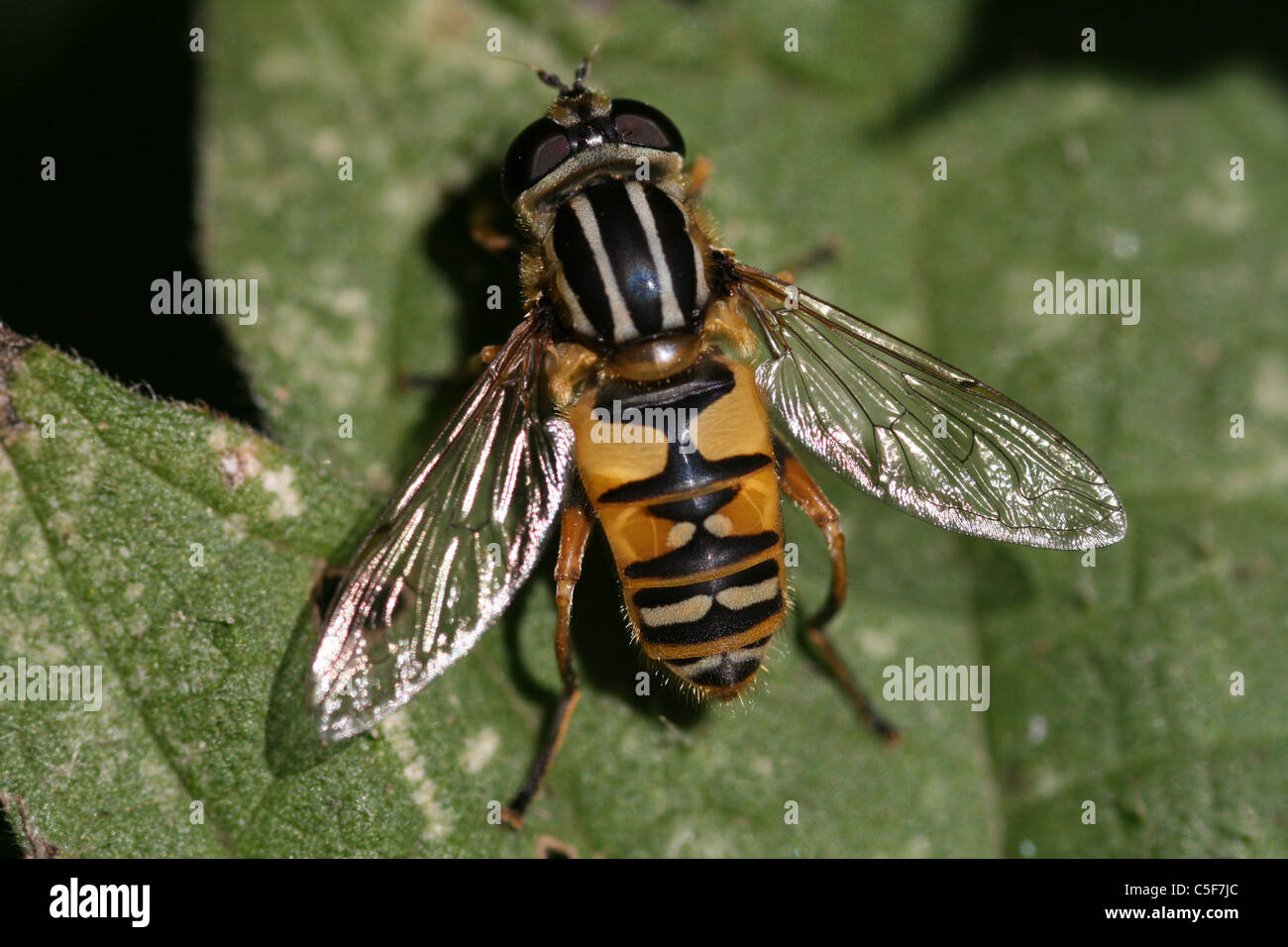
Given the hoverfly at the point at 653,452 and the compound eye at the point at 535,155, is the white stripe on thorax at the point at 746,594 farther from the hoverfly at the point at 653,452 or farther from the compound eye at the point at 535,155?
the compound eye at the point at 535,155

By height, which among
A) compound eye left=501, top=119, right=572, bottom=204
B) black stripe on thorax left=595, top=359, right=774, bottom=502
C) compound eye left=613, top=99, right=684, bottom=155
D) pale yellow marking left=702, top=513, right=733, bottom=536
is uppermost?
compound eye left=613, top=99, right=684, bottom=155

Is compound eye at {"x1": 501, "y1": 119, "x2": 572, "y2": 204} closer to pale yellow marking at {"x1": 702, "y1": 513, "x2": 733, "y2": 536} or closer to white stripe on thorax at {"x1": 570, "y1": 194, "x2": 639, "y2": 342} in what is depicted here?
white stripe on thorax at {"x1": 570, "y1": 194, "x2": 639, "y2": 342}

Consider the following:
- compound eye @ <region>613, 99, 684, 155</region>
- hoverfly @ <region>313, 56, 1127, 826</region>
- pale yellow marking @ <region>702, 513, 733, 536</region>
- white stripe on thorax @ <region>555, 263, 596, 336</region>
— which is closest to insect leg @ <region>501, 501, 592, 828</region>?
hoverfly @ <region>313, 56, 1127, 826</region>

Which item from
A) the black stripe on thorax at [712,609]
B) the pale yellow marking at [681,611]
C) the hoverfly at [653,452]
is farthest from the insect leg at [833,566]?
the pale yellow marking at [681,611]

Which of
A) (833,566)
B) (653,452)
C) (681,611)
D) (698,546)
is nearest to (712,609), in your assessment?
(681,611)

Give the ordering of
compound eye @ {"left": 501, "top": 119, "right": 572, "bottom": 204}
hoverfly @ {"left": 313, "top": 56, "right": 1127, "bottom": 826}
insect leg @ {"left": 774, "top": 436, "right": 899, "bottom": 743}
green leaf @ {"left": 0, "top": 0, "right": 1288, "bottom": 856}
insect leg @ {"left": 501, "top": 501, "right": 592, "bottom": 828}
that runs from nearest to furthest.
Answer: green leaf @ {"left": 0, "top": 0, "right": 1288, "bottom": 856} < hoverfly @ {"left": 313, "top": 56, "right": 1127, "bottom": 826} < insect leg @ {"left": 501, "top": 501, "right": 592, "bottom": 828} < insect leg @ {"left": 774, "top": 436, "right": 899, "bottom": 743} < compound eye @ {"left": 501, "top": 119, "right": 572, "bottom": 204}

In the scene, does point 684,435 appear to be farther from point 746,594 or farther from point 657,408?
point 746,594
